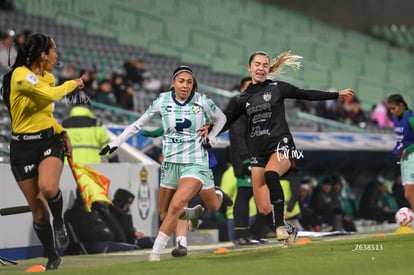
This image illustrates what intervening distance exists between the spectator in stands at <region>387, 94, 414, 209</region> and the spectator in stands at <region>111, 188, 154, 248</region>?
3.68 metres

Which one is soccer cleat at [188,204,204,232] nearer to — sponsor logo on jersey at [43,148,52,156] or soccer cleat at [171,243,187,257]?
soccer cleat at [171,243,187,257]

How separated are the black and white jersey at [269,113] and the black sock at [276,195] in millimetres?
342

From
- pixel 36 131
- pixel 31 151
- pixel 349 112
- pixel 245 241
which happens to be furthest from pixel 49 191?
pixel 349 112

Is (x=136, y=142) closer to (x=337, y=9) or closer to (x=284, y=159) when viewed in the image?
(x=284, y=159)

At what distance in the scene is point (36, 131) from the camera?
9.80m

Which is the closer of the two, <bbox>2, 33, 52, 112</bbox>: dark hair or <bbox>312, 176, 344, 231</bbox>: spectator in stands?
<bbox>2, 33, 52, 112</bbox>: dark hair

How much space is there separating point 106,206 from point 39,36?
5006 millimetres

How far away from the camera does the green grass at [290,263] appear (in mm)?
8820

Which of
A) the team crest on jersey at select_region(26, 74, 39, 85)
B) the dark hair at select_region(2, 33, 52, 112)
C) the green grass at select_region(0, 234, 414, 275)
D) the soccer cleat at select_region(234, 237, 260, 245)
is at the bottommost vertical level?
the soccer cleat at select_region(234, 237, 260, 245)

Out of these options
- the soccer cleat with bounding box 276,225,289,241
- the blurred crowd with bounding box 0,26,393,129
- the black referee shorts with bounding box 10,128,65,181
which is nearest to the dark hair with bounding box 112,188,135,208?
the blurred crowd with bounding box 0,26,393,129

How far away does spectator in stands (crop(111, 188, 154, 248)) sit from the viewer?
14830mm

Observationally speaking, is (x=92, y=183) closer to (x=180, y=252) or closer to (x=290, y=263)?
(x=180, y=252)

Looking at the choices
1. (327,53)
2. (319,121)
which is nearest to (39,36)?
(319,121)

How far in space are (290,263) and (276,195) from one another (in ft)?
6.69
